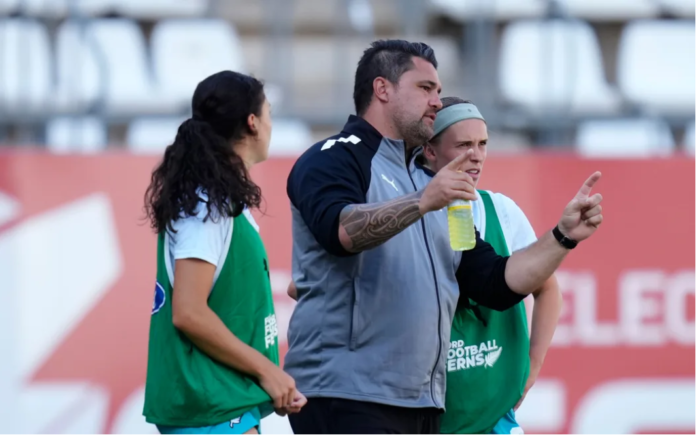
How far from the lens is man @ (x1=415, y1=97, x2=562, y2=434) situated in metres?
3.23

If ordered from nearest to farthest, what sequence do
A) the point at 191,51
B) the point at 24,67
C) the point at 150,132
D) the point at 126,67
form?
the point at 24,67 → the point at 150,132 → the point at 126,67 → the point at 191,51

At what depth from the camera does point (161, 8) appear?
8211 mm

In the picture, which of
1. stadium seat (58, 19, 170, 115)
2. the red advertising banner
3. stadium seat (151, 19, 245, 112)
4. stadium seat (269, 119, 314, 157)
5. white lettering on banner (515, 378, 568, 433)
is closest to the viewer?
the red advertising banner

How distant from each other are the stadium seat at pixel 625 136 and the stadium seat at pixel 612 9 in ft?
3.82

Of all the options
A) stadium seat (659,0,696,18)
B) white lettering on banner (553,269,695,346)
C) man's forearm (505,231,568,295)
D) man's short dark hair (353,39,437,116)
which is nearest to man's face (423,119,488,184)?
man's short dark hair (353,39,437,116)

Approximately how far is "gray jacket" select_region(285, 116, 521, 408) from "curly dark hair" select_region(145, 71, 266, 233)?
21 centimetres

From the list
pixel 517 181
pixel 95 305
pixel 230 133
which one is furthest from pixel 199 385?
pixel 517 181

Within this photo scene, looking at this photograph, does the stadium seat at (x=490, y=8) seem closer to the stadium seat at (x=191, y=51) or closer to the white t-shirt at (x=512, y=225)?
the stadium seat at (x=191, y=51)

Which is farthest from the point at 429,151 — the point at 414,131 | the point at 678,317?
the point at 678,317

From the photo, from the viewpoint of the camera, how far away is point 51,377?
543 centimetres

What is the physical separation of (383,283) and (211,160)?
24.4 inches

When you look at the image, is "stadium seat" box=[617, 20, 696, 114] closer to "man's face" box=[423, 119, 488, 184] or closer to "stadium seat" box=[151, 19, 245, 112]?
"stadium seat" box=[151, 19, 245, 112]

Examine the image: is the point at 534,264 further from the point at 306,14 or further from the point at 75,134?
the point at 306,14

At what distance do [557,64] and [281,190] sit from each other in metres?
2.44
